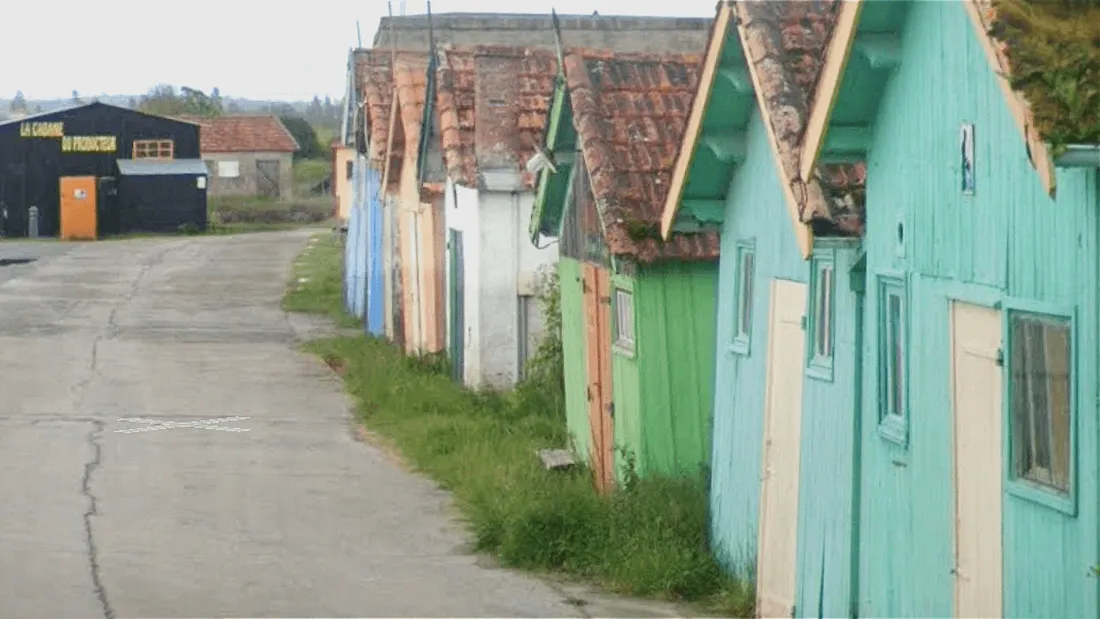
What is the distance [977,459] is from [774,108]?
2753 millimetres

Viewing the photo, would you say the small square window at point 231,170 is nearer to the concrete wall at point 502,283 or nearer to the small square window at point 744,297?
the concrete wall at point 502,283

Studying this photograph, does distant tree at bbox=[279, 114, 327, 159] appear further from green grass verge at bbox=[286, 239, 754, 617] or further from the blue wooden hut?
green grass verge at bbox=[286, 239, 754, 617]

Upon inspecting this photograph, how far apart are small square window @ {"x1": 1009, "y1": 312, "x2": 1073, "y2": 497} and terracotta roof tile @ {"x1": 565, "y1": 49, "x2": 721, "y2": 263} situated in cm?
605

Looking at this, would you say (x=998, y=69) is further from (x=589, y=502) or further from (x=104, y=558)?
(x=104, y=558)

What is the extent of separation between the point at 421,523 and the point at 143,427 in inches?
266

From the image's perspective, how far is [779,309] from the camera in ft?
37.8


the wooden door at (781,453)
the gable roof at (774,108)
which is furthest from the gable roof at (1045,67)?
the wooden door at (781,453)

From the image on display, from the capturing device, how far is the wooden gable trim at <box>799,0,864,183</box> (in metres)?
8.74

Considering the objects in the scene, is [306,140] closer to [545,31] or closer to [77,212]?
[77,212]

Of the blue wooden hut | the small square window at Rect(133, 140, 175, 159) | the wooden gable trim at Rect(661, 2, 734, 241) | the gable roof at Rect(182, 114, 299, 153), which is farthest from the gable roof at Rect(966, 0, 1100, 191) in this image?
the gable roof at Rect(182, 114, 299, 153)

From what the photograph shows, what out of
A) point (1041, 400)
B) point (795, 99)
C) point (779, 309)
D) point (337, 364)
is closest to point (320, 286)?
point (337, 364)

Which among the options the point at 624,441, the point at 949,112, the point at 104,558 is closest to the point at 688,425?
the point at 624,441

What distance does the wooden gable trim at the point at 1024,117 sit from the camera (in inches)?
276

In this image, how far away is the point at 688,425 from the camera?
46.4 ft
